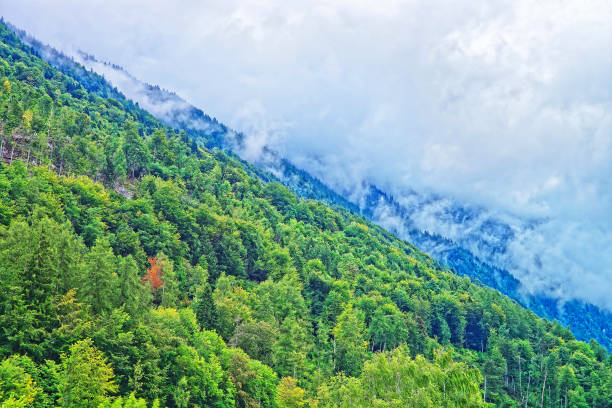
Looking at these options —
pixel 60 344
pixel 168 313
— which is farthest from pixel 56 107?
pixel 60 344

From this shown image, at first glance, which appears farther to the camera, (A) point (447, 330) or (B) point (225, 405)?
(A) point (447, 330)

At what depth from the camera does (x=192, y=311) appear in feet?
285

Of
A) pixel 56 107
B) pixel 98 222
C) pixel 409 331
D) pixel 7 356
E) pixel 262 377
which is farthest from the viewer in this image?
pixel 56 107

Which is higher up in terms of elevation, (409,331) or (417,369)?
(409,331)

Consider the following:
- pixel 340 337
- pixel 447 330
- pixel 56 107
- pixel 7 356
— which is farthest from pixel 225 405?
pixel 56 107

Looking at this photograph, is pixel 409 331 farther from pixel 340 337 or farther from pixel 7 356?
pixel 7 356

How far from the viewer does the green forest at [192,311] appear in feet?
185

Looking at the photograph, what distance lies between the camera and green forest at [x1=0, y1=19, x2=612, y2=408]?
56.5m

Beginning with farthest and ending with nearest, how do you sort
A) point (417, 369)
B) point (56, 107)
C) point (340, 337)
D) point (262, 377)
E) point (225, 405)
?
point (56, 107) → point (340, 337) → point (262, 377) → point (225, 405) → point (417, 369)

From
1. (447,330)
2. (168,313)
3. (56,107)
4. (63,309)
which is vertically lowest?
(63,309)

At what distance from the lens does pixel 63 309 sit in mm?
58531

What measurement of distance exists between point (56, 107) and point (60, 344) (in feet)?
472

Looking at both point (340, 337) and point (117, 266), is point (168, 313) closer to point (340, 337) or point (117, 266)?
point (117, 266)

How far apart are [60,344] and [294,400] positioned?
1554 inches
